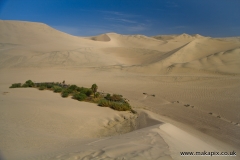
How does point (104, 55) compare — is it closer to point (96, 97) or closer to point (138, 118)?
point (96, 97)

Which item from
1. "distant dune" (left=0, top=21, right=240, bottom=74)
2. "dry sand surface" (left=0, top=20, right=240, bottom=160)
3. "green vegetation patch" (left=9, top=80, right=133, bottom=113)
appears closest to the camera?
"dry sand surface" (left=0, top=20, right=240, bottom=160)

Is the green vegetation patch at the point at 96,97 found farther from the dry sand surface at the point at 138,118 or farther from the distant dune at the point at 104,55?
the distant dune at the point at 104,55

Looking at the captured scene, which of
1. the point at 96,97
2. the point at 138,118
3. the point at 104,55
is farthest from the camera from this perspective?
the point at 104,55

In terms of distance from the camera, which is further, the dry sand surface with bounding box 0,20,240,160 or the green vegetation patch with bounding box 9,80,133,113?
the green vegetation patch with bounding box 9,80,133,113

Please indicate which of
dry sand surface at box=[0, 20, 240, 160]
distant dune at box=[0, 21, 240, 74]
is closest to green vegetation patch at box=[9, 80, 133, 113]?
dry sand surface at box=[0, 20, 240, 160]

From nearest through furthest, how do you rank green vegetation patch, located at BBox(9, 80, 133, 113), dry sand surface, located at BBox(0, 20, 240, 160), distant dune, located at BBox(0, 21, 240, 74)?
dry sand surface, located at BBox(0, 20, 240, 160), green vegetation patch, located at BBox(9, 80, 133, 113), distant dune, located at BBox(0, 21, 240, 74)

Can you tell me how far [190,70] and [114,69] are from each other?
9.57 metres

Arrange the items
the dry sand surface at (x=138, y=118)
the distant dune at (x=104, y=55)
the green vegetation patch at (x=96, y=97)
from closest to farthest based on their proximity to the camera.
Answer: the dry sand surface at (x=138, y=118) → the green vegetation patch at (x=96, y=97) → the distant dune at (x=104, y=55)

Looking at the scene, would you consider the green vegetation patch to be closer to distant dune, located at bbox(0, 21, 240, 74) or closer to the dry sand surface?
the dry sand surface

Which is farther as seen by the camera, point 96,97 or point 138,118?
point 96,97

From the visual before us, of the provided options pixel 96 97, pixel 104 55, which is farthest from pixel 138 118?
pixel 104 55

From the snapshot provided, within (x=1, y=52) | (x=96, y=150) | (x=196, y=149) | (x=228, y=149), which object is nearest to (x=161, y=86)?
(x=228, y=149)

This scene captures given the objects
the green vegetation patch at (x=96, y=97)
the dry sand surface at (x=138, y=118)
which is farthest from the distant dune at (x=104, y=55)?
the green vegetation patch at (x=96, y=97)

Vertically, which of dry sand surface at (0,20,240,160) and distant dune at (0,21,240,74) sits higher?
distant dune at (0,21,240,74)
